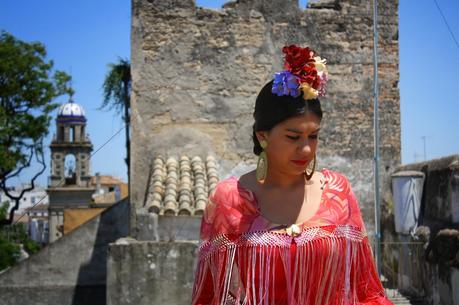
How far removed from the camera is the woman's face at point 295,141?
2506 mm

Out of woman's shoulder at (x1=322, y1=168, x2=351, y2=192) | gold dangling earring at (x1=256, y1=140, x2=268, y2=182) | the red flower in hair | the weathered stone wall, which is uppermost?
the weathered stone wall

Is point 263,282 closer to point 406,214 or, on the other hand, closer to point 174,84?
point 406,214

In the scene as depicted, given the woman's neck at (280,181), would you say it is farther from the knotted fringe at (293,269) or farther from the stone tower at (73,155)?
the stone tower at (73,155)

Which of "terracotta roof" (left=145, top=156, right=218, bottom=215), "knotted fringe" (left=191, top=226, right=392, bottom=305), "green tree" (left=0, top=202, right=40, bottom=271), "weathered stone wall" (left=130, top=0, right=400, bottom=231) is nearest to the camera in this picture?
"knotted fringe" (left=191, top=226, right=392, bottom=305)

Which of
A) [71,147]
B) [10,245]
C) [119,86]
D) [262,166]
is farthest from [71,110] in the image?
[262,166]

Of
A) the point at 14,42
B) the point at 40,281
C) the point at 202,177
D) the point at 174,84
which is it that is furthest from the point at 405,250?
the point at 14,42

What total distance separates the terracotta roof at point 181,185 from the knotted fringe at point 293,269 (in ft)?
14.3

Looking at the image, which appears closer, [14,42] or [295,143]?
[295,143]

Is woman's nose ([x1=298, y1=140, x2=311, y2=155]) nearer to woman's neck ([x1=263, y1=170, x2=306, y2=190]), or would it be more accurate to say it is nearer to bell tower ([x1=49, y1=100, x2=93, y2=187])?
woman's neck ([x1=263, y1=170, x2=306, y2=190])

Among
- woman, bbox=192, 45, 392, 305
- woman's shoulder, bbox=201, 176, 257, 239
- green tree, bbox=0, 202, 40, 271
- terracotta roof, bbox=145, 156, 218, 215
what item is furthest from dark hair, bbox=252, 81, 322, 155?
green tree, bbox=0, 202, 40, 271

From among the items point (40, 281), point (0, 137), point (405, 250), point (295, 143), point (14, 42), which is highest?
point (14, 42)

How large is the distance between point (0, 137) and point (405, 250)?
10535 millimetres

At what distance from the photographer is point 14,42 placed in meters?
15.8

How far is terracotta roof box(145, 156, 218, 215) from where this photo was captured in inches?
276
